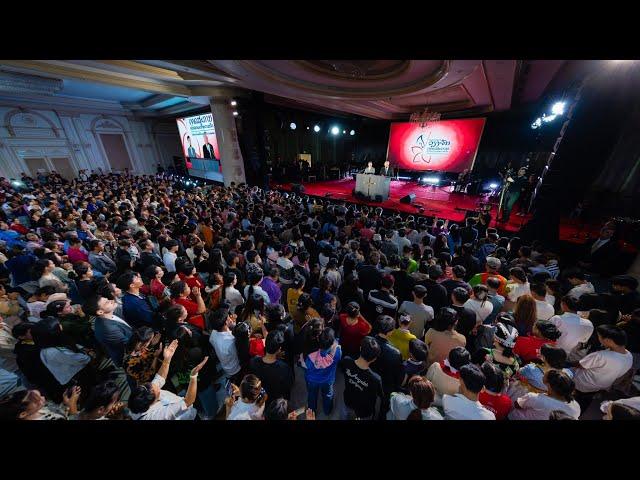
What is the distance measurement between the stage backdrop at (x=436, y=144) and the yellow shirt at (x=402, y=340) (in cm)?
1419

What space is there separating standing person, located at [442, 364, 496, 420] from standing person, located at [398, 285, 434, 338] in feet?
3.42

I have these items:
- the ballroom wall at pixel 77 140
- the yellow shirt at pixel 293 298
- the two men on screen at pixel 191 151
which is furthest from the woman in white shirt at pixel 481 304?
the ballroom wall at pixel 77 140

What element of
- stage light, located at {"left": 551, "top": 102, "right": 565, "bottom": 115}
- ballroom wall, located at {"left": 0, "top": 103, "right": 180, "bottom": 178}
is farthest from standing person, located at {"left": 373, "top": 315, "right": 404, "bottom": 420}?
ballroom wall, located at {"left": 0, "top": 103, "right": 180, "bottom": 178}

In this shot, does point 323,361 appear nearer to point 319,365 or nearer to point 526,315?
point 319,365

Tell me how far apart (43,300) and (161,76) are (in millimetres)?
8089

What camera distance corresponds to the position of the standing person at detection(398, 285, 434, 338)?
2539 millimetres

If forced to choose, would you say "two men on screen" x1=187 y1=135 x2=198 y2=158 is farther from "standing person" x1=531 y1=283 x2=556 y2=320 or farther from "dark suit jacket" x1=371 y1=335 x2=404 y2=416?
"standing person" x1=531 y1=283 x2=556 y2=320

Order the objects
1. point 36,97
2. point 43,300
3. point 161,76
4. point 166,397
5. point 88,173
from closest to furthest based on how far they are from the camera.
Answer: point 166,397 < point 43,300 < point 161,76 < point 36,97 < point 88,173

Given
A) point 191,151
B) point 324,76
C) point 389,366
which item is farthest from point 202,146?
point 389,366

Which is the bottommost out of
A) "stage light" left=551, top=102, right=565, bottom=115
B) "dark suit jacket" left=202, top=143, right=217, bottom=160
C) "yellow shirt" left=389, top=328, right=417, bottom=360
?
"yellow shirt" left=389, top=328, right=417, bottom=360

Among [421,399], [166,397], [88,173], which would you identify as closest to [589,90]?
[421,399]
